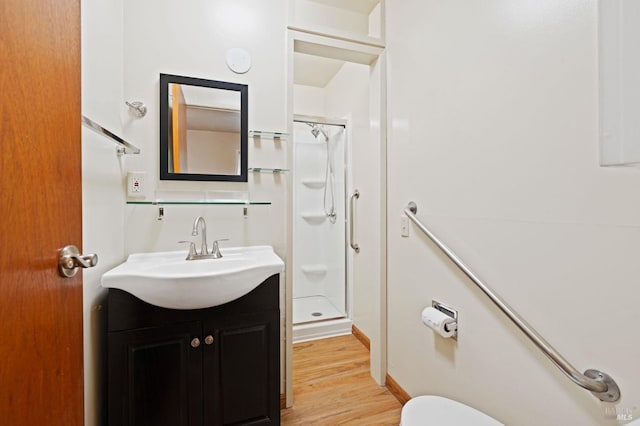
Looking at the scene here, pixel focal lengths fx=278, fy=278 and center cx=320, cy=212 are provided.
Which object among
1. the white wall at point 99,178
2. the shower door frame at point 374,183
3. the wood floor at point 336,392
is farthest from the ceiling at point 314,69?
the wood floor at point 336,392

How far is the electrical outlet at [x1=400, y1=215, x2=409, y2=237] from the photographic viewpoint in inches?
62.2

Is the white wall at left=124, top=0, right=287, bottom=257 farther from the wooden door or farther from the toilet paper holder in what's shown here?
the toilet paper holder

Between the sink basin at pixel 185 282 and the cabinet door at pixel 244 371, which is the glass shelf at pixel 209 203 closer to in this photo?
the sink basin at pixel 185 282

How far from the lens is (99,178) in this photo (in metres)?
1.12

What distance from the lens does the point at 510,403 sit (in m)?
1.01

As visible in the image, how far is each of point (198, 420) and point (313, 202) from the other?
88.3 inches

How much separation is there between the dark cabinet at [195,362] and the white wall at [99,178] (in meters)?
0.09

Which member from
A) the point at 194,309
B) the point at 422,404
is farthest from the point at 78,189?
the point at 422,404

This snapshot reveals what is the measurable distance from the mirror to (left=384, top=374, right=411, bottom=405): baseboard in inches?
60.0

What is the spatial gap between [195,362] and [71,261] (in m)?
0.72

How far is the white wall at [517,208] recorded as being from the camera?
0.76m

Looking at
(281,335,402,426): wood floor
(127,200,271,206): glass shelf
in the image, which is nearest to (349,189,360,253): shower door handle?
(281,335,402,426): wood floor

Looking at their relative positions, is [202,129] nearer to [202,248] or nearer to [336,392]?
[202,248]

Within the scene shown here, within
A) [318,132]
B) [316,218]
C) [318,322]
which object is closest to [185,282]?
[318,322]
